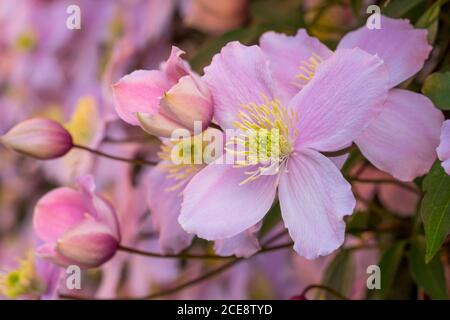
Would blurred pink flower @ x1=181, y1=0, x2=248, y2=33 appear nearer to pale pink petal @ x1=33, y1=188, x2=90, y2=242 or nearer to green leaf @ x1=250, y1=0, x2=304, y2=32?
green leaf @ x1=250, y1=0, x2=304, y2=32

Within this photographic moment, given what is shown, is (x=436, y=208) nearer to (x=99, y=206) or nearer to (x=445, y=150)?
(x=445, y=150)

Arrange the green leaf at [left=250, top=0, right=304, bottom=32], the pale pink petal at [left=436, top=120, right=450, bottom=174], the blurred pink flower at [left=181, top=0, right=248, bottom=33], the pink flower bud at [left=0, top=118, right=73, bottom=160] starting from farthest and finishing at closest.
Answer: the blurred pink flower at [left=181, top=0, right=248, bottom=33] < the green leaf at [left=250, top=0, right=304, bottom=32] < the pink flower bud at [left=0, top=118, right=73, bottom=160] < the pale pink petal at [left=436, top=120, right=450, bottom=174]

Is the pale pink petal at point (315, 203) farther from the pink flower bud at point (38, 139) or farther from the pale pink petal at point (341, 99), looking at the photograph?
the pink flower bud at point (38, 139)

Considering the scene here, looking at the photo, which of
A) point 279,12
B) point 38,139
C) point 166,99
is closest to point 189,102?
point 166,99

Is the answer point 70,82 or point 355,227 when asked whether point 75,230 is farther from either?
point 70,82

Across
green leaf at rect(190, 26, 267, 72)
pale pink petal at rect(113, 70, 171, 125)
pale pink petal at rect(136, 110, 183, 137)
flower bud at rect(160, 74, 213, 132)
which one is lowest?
pale pink petal at rect(136, 110, 183, 137)

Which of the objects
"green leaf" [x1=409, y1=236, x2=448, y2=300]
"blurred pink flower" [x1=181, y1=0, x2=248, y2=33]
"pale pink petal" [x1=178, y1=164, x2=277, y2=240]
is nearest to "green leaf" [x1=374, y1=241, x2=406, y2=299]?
"green leaf" [x1=409, y1=236, x2=448, y2=300]

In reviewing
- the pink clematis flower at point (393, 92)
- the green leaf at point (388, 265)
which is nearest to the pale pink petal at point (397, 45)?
the pink clematis flower at point (393, 92)
